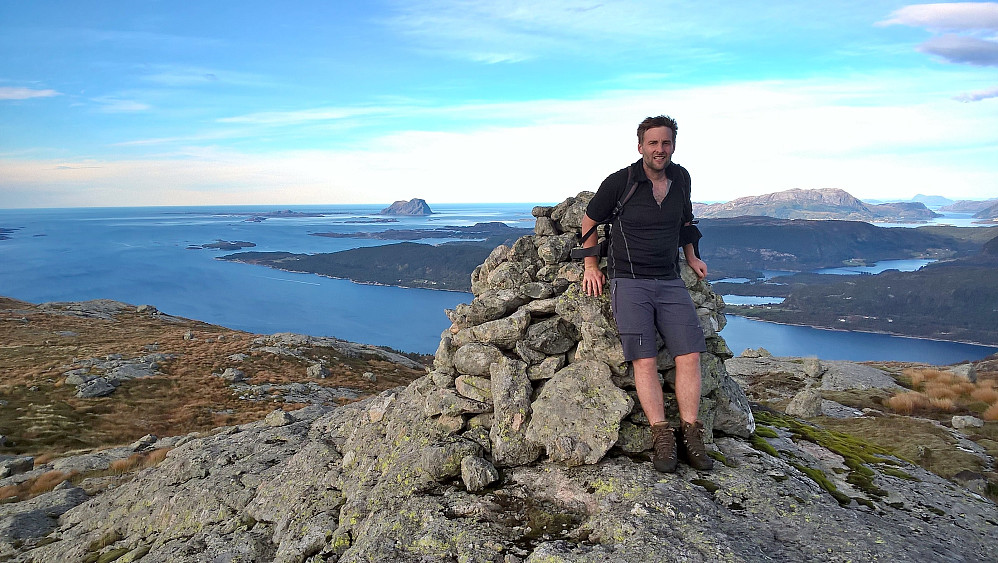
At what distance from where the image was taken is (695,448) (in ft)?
25.2

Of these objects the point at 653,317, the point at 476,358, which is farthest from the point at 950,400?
the point at 476,358

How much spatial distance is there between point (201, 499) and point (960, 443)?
2046cm

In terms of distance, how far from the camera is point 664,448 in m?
7.42

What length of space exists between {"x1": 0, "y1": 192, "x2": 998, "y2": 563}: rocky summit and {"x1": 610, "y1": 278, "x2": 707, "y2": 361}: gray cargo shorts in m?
0.58

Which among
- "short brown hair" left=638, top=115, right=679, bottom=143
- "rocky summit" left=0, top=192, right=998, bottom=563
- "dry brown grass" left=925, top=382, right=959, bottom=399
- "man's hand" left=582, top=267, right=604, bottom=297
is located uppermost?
"short brown hair" left=638, top=115, right=679, bottom=143

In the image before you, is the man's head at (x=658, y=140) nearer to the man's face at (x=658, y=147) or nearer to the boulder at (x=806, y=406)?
the man's face at (x=658, y=147)

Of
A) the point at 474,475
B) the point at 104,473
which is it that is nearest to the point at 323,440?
the point at 474,475

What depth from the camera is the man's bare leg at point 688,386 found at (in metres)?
7.86

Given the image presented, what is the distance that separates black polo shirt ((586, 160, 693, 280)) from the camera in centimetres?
809

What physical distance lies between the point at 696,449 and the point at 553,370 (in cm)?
263

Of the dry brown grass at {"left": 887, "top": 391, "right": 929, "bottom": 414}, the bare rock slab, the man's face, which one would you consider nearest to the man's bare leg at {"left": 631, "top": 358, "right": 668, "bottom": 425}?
the bare rock slab

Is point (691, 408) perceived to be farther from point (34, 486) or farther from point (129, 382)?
point (129, 382)

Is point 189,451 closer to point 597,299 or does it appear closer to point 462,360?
point 462,360

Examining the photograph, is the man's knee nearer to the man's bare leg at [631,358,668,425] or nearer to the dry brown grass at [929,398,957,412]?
the man's bare leg at [631,358,668,425]
